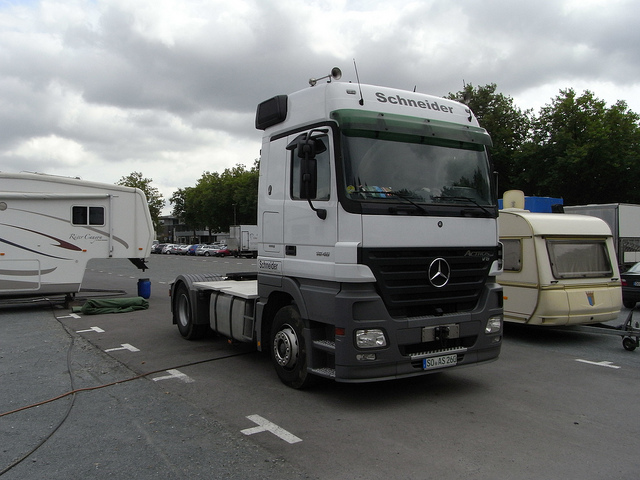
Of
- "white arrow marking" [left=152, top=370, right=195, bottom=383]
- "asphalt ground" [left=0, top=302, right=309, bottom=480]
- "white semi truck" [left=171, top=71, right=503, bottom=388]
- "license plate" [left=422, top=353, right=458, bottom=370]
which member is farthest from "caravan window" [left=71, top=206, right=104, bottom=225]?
"license plate" [left=422, top=353, right=458, bottom=370]

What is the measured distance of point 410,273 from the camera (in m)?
5.75

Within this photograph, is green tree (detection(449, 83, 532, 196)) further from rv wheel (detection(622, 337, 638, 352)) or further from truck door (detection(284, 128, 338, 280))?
truck door (detection(284, 128, 338, 280))

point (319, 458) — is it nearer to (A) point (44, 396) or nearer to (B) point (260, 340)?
(B) point (260, 340)

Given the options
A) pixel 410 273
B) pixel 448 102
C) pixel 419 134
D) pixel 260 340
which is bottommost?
pixel 260 340

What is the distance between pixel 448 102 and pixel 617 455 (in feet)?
13.8

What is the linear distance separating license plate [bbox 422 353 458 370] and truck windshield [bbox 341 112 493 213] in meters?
1.67

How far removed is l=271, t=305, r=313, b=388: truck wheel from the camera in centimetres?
618

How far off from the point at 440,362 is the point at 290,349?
5.59 feet

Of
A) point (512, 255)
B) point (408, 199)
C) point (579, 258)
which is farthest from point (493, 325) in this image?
point (579, 258)

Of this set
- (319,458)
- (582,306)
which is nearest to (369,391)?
(319,458)

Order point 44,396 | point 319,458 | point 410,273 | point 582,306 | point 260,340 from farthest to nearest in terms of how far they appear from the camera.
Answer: point 582,306, point 260,340, point 44,396, point 410,273, point 319,458

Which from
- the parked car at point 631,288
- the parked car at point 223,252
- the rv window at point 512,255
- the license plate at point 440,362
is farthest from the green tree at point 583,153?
the parked car at point 223,252

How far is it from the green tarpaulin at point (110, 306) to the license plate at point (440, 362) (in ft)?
31.9

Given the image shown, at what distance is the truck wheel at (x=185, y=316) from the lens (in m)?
9.36
